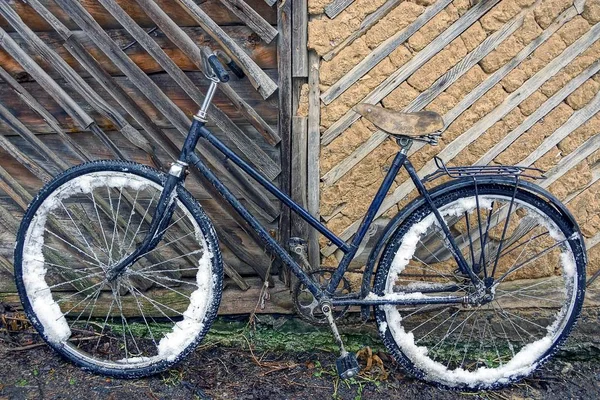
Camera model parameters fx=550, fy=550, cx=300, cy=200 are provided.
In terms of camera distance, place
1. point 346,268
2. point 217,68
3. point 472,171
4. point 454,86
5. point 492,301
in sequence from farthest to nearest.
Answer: point 492,301
point 454,86
point 346,268
point 472,171
point 217,68

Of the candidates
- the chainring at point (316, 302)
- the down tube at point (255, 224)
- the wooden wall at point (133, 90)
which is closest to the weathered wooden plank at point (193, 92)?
the wooden wall at point (133, 90)

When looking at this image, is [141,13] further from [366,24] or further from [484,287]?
[484,287]

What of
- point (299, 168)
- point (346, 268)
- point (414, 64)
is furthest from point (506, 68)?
point (346, 268)

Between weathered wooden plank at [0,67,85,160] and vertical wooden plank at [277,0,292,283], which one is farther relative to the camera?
weathered wooden plank at [0,67,85,160]

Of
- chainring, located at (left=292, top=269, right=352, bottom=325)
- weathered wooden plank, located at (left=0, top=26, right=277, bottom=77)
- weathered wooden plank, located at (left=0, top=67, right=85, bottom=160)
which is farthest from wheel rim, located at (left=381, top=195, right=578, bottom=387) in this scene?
weathered wooden plank, located at (left=0, top=67, right=85, bottom=160)

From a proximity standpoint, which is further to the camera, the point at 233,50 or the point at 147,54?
the point at 147,54

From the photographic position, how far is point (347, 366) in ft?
9.21

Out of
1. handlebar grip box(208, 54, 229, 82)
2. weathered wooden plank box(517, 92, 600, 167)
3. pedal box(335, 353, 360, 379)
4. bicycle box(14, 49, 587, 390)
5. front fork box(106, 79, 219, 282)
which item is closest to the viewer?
handlebar grip box(208, 54, 229, 82)

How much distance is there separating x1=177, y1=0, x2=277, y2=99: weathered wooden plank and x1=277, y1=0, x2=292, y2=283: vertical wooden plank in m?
0.08

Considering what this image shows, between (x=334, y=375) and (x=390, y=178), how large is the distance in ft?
3.83

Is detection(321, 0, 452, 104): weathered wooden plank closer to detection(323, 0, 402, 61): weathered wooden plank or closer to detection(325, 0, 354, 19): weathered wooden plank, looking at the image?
detection(323, 0, 402, 61): weathered wooden plank

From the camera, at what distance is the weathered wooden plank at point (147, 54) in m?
2.87

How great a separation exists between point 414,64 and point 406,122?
1.58ft

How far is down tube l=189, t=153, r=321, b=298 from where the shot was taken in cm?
264
